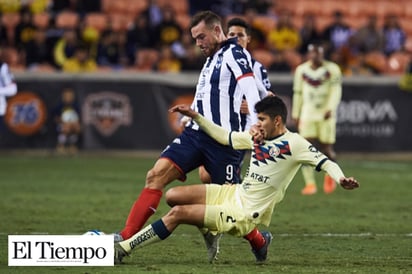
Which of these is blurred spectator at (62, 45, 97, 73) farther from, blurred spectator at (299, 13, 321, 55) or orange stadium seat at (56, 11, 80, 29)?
blurred spectator at (299, 13, 321, 55)

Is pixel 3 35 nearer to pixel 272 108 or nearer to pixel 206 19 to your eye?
pixel 206 19

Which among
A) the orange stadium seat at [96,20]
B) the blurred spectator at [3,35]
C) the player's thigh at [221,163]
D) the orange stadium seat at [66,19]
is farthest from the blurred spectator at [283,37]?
the player's thigh at [221,163]

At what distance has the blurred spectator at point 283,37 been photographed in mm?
27641

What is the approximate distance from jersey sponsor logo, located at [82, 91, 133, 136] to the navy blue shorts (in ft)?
46.9

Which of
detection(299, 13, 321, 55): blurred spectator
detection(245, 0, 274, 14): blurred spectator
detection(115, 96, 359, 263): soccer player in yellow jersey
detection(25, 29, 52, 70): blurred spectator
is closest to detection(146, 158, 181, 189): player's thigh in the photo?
detection(115, 96, 359, 263): soccer player in yellow jersey

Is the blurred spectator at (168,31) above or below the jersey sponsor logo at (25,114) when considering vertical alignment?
above

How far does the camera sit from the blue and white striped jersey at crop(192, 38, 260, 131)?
1049 centimetres

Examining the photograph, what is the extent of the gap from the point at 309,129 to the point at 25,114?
27.1 feet

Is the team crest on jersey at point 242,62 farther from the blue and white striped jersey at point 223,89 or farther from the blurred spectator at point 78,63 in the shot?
the blurred spectator at point 78,63

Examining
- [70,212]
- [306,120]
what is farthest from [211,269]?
[306,120]

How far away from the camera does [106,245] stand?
895 centimetres

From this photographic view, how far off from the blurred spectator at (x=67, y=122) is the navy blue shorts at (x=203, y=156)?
14.1 meters

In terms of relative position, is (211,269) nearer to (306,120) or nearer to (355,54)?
(306,120)

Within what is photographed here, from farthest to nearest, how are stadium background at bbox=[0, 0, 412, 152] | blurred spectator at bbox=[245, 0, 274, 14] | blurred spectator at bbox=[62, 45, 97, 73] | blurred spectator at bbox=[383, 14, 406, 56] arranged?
blurred spectator at bbox=[383, 14, 406, 56] < blurred spectator at bbox=[245, 0, 274, 14] < blurred spectator at bbox=[62, 45, 97, 73] < stadium background at bbox=[0, 0, 412, 152]
